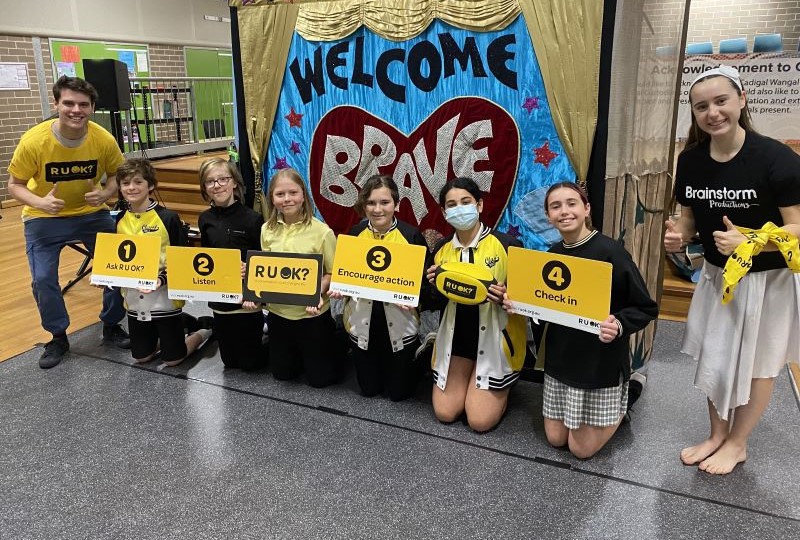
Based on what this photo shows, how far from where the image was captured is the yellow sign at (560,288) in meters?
2.11

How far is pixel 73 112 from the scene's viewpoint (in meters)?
2.99

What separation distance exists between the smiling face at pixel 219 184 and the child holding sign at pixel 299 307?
0.73 ft

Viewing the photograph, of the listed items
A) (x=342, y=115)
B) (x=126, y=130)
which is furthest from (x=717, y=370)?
(x=126, y=130)

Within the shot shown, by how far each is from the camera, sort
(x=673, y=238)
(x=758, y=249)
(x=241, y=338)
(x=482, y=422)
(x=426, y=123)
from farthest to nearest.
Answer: (x=241, y=338) < (x=426, y=123) < (x=482, y=422) < (x=673, y=238) < (x=758, y=249)

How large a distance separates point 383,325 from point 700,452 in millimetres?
1390

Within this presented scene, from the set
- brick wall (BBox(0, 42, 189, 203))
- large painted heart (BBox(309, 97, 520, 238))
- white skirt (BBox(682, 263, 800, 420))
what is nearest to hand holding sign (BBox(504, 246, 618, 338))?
white skirt (BBox(682, 263, 800, 420))

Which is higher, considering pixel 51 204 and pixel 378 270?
pixel 51 204

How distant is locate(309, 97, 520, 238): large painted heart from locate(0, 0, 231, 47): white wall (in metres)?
6.26

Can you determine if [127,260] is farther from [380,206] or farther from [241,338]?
[380,206]

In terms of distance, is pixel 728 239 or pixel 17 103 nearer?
pixel 728 239

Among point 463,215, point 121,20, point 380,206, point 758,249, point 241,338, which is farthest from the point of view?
point 121,20

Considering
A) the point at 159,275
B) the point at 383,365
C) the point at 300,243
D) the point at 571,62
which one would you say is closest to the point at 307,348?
the point at 383,365

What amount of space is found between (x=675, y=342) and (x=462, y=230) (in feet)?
5.83

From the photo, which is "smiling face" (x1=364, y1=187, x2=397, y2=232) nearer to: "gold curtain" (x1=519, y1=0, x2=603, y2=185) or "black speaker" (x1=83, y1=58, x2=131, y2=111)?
"gold curtain" (x1=519, y1=0, x2=603, y2=185)
